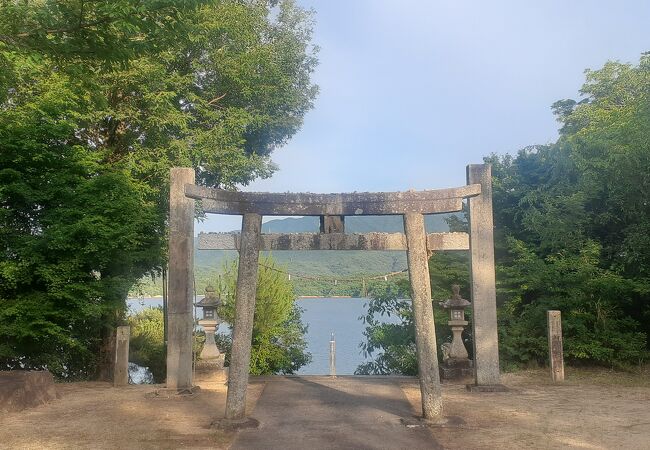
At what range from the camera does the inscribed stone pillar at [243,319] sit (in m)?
6.43

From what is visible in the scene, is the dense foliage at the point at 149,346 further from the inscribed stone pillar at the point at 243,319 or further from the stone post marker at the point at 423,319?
the stone post marker at the point at 423,319

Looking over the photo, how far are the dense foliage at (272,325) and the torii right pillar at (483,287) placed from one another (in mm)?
6722

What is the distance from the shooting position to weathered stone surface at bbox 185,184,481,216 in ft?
22.6

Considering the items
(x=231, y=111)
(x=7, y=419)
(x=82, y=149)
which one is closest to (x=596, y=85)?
(x=231, y=111)

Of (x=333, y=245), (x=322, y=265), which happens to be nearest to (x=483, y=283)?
(x=333, y=245)

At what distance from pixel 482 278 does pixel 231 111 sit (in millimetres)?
7673

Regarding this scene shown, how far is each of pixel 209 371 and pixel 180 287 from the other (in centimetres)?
194

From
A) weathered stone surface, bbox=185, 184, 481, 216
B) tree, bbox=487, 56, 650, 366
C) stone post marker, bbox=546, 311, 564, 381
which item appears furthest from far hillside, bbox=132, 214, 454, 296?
weathered stone surface, bbox=185, 184, 481, 216

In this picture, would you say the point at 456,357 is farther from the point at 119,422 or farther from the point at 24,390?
the point at 24,390

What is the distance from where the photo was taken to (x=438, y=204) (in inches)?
275

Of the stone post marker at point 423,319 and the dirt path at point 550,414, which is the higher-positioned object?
the stone post marker at point 423,319

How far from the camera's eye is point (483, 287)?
841 centimetres

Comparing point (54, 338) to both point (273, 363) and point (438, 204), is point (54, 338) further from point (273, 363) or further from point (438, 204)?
point (438, 204)

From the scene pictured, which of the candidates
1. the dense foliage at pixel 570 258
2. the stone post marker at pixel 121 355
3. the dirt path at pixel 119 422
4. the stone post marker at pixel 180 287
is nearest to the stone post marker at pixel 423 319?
the dirt path at pixel 119 422
